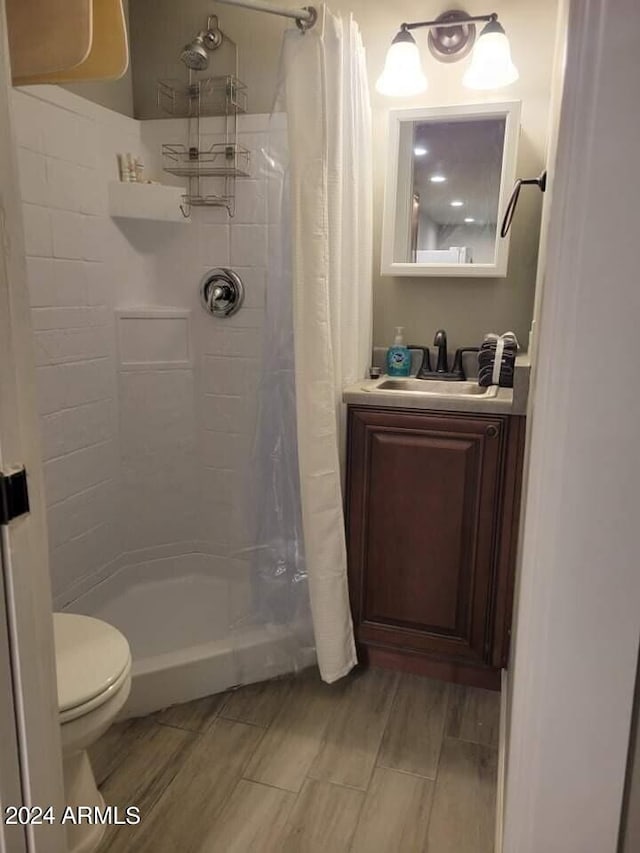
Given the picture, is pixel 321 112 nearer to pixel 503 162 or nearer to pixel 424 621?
pixel 503 162

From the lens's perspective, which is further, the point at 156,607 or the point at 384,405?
the point at 156,607

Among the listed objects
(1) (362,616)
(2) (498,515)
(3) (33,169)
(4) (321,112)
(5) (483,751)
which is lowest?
(5) (483,751)

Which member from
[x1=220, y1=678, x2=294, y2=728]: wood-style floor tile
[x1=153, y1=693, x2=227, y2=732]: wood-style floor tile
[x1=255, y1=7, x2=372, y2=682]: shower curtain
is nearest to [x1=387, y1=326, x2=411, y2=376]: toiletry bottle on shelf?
[x1=255, y1=7, x2=372, y2=682]: shower curtain

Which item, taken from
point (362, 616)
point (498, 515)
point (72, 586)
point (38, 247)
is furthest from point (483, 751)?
point (38, 247)

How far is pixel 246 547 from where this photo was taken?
2.12 m

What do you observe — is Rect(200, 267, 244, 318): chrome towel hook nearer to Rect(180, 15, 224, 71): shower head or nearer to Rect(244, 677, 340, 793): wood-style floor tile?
Rect(180, 15, 224, 71): shower head

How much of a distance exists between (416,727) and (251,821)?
578mm

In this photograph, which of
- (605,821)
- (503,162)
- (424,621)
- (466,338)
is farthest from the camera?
(466,338)

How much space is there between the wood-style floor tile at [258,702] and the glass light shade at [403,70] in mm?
2100

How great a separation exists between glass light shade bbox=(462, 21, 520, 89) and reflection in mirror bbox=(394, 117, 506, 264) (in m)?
0.13

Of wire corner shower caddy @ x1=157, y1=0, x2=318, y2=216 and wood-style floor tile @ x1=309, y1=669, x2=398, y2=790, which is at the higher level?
wire corner shower caddy @ x1=157, y1=0, x2=318, y2=216

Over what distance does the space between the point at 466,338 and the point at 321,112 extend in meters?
1.01

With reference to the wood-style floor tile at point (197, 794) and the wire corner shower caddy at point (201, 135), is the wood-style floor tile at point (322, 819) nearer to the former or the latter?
the wood-style floor tile at point (197, 794)

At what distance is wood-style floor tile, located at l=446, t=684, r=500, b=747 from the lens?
5.80ft
